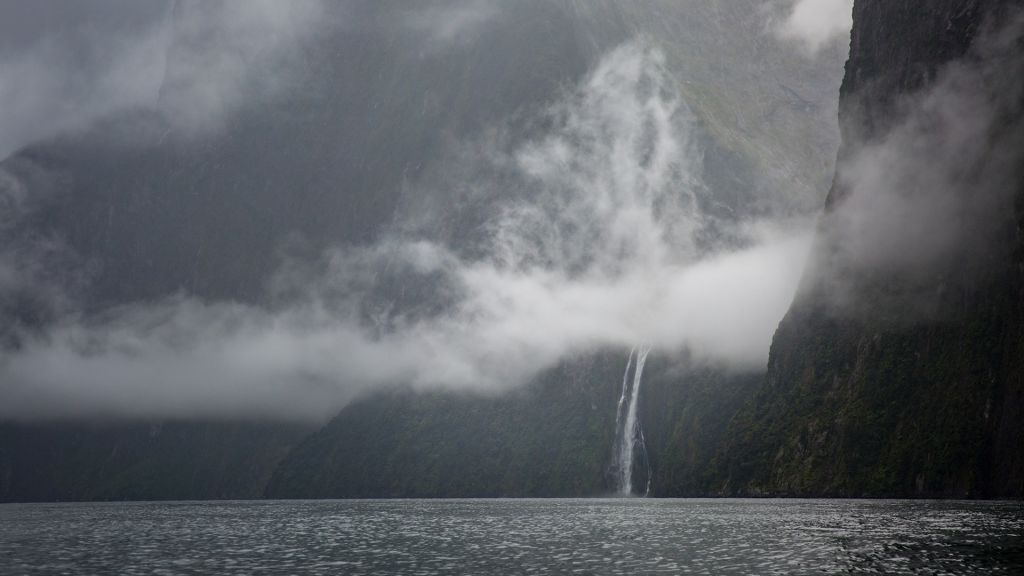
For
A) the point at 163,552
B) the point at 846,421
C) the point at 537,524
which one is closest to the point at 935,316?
the point at 846,421

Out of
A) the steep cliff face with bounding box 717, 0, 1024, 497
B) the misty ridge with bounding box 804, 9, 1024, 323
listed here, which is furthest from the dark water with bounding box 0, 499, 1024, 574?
the misty ridge with bounding box 804, 9, 1024, 323

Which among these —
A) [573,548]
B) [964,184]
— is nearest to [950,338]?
[964,184]

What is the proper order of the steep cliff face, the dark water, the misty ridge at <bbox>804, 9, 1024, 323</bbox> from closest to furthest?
1. the dark water
2. the steep cliff face
3. the misty ridge at <bbox>804, 9, 1024, 323</bbox>

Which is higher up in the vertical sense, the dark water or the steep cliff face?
the steep cliff face

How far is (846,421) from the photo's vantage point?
19250 centimetres

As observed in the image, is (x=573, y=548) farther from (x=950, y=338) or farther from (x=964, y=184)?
(x=964, y=184)

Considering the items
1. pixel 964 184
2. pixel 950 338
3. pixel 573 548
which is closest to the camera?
pixel 573 548

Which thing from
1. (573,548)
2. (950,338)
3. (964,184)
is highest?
(964,184)

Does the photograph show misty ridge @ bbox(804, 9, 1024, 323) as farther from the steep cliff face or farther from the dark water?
the dark water

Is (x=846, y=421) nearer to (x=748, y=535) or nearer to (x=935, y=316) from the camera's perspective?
(x=935, y=316)

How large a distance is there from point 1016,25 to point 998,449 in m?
77.3

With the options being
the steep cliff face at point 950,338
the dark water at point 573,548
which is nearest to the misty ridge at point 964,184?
the steep cliff face at point 950,338

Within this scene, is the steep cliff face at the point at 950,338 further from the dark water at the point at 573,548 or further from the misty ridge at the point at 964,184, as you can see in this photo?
the dark water at the point at 573,548

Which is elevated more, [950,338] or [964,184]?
[964,184]
